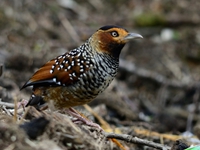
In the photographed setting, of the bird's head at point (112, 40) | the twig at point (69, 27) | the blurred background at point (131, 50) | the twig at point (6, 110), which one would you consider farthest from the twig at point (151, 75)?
the twig at point (6, 110)

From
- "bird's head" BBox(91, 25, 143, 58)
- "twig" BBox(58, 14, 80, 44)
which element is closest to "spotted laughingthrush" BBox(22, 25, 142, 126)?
"bird's head" BBox(91, 25, 143, 58)

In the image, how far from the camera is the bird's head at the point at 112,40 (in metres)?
4.53

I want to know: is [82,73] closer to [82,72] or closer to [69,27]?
[82,72]

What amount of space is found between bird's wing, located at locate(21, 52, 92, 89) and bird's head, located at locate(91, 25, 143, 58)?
0.62 feet

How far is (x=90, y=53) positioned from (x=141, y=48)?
4944 mm

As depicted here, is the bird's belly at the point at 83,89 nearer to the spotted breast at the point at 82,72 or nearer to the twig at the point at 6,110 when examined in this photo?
the spotted breast at the point at 82,72

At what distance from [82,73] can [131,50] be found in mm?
5041

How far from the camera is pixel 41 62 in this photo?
6.98m

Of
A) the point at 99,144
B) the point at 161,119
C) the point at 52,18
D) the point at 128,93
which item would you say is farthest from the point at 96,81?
the point at 52,18

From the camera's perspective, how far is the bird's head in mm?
4531

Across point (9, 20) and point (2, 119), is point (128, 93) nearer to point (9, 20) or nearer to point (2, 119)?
point (9, 20)

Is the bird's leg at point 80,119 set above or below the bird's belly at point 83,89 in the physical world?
below

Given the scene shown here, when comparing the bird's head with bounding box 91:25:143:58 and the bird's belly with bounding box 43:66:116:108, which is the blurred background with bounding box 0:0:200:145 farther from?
the bird's head with bounding box 91:25:143:58

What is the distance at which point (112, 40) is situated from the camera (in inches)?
179
